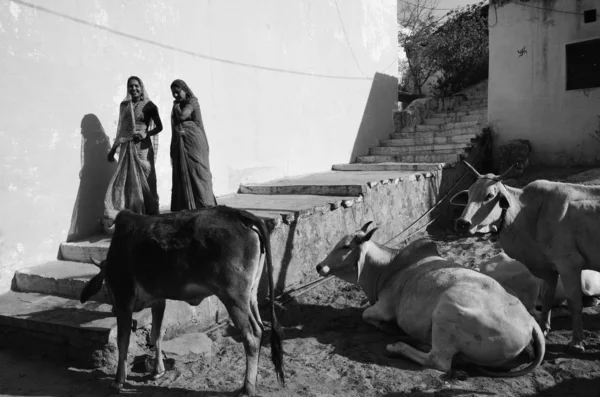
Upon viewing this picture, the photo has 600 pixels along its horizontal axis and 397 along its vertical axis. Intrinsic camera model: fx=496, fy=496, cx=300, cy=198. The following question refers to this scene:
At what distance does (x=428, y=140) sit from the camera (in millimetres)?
11141

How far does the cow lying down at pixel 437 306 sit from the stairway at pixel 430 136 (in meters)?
4.67

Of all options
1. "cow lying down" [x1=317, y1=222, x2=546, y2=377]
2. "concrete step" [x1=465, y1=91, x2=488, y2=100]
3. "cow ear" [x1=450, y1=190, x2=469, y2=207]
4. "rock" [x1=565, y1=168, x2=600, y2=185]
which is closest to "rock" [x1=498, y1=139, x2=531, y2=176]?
"cow ear" [x1=450, y1=190, x2=469, y2=207]

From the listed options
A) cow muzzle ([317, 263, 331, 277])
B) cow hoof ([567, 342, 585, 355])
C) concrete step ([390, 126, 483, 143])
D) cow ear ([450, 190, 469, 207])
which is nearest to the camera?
cow hoof ([567, 342, 585, 355])

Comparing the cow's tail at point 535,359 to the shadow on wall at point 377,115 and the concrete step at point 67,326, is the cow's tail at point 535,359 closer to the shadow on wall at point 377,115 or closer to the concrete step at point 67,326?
the concrete step at point 67,326

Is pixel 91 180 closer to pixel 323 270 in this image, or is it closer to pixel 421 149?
pixel 323 270

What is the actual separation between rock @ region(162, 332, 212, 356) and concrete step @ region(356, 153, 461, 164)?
21.6 feet

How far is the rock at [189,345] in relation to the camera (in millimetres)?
4383

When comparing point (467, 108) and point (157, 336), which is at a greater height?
point (467, 108)

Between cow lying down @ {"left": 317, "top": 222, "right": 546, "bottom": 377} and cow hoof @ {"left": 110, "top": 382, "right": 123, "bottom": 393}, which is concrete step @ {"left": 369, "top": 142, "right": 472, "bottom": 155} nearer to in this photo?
cow lying down @ {"left": 317, "top": 222, "right": 546, "bottom": 377}

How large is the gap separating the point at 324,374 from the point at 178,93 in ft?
10.5

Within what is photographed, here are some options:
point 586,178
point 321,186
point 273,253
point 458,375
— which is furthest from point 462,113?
point 458,375

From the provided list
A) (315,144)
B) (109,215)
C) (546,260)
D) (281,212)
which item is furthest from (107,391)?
(315,144)

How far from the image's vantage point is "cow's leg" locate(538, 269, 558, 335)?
14.9ft

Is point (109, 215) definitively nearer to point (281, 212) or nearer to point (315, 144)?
point (281, 212)
